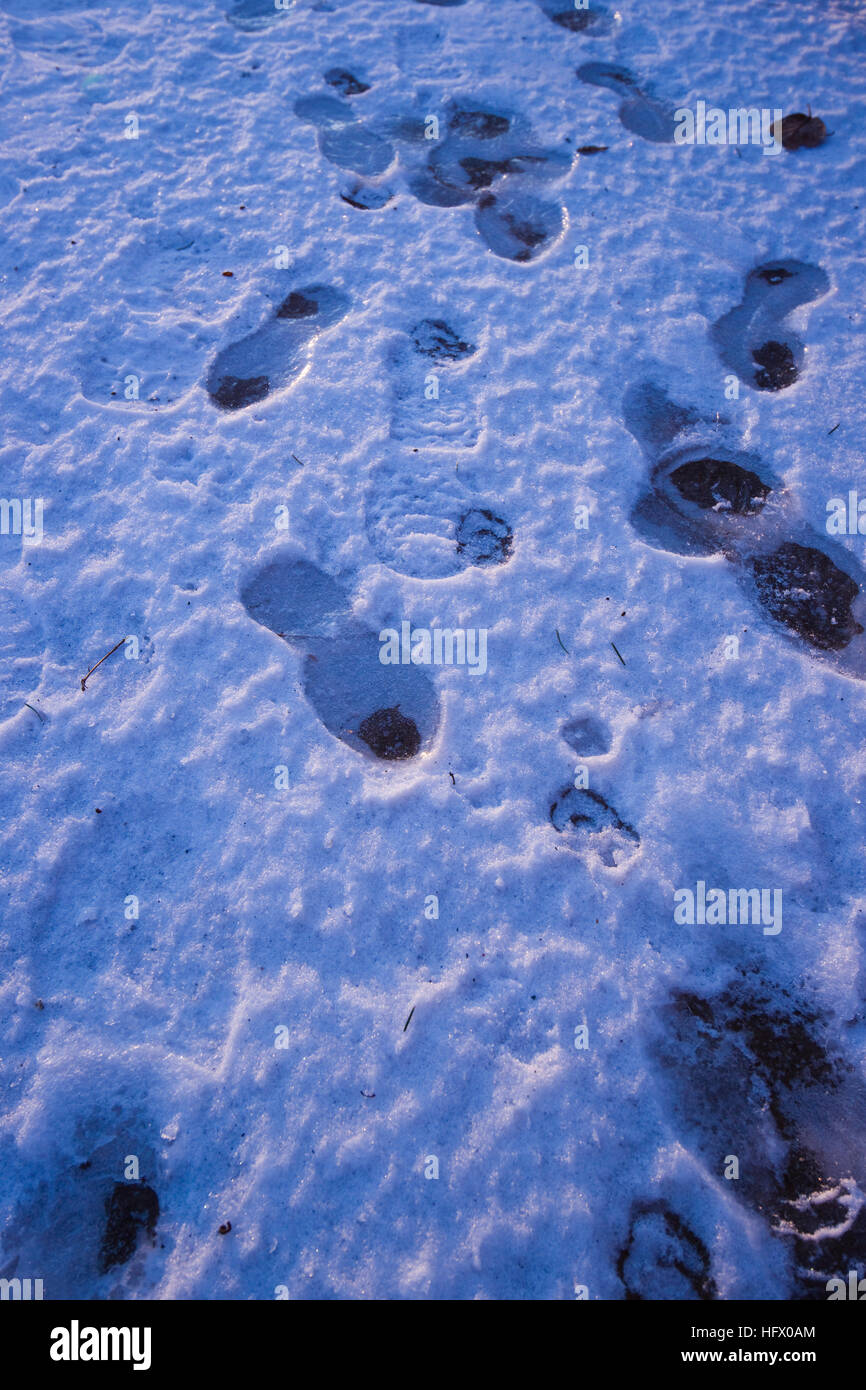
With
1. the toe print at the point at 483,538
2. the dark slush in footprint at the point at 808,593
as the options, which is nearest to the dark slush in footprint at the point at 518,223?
the toe print at the point at 483,538

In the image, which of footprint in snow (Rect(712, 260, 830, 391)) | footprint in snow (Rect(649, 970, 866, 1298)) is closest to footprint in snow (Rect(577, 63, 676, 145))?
footprint in snow (Rect(712, 260, 830, 391))

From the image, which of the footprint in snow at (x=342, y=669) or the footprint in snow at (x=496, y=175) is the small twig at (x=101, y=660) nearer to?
the footprint in snow at (x=342, y=669)

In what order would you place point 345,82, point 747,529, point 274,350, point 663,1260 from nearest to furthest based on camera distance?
point 663,1260
point 747,529
point 274,350
point 345,82

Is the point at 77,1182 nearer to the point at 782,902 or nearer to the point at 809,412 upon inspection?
the point at 782,902

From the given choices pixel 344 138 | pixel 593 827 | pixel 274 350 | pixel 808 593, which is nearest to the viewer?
pixel 593 827

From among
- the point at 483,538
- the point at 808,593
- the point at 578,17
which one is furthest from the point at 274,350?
the point at 578,17

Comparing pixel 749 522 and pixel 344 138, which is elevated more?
pixel 344 138

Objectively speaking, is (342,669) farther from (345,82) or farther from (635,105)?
(635,105)
